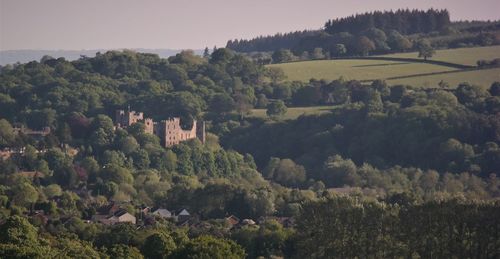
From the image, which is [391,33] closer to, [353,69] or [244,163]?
[353,69]

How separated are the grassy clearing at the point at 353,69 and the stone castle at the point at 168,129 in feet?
67.6

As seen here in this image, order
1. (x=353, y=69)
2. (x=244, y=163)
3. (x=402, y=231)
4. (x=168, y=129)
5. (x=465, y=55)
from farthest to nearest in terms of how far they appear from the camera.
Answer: (x=353, y=69)
(x=465, y=55)
(x=168, y=129)
(x=244, y=163)
(x=402, y=231)

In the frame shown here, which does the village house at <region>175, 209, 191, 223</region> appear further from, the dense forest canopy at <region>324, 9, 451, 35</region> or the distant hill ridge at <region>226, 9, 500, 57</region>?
the dense forest canopy at <region>324, 9, 451, 35</region>

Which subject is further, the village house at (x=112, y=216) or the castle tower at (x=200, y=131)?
the castle tower at (x=200, y=131)

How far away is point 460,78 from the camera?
5079 inches

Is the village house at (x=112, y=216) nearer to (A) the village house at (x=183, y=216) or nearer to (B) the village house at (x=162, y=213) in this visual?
(B) the village house at (x=162, y=213)

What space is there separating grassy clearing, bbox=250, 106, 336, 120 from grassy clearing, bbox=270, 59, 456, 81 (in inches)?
329

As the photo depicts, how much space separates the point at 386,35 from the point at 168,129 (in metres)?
60.1

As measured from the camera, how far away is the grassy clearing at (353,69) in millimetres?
138375

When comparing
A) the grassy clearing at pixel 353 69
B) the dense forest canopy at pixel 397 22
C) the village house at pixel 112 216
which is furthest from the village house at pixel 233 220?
the dense forest canopy at pixel 397 22

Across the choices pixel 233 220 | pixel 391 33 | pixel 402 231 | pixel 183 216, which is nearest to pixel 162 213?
pixel 183 216

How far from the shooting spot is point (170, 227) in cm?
7444

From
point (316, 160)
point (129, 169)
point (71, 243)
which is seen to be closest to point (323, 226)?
point (71, 243)

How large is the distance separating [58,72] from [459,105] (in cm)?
4352
